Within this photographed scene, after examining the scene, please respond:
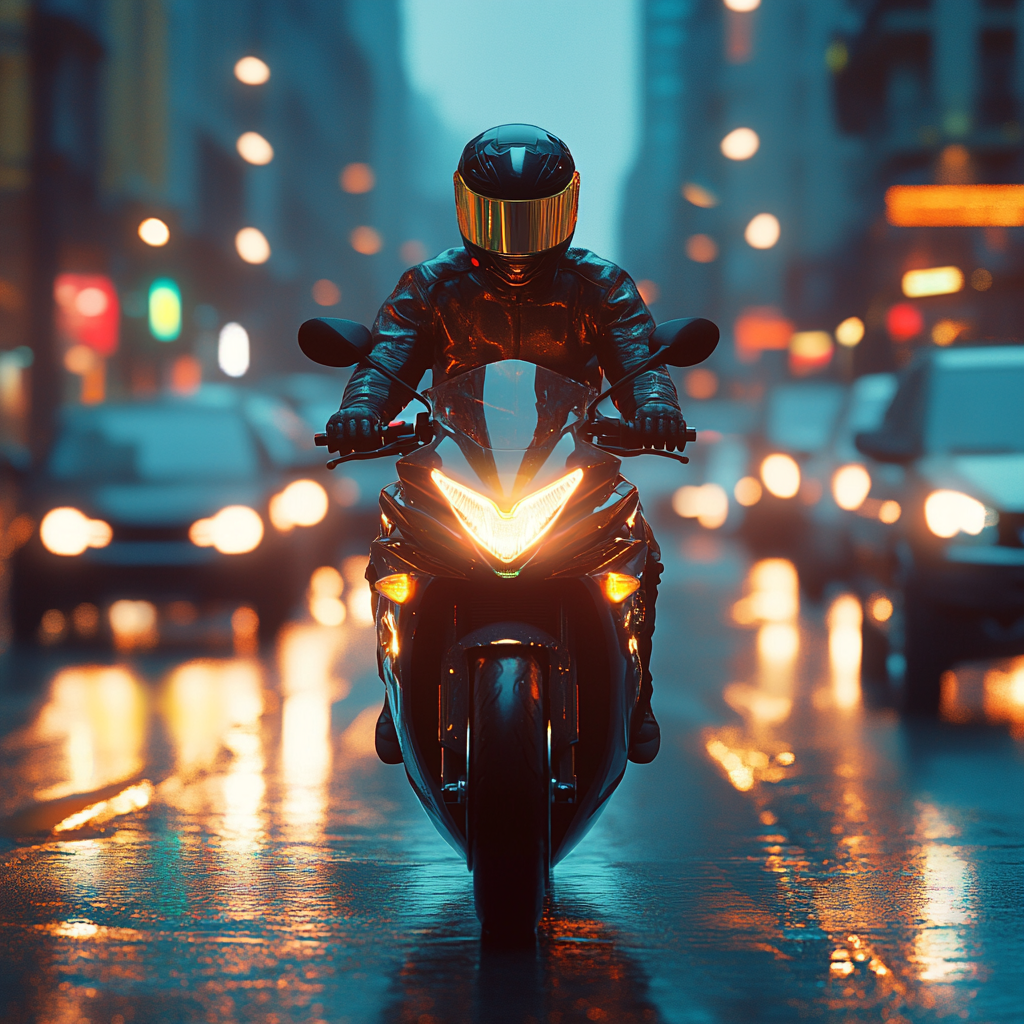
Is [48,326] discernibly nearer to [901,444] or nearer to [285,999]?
[901,444]

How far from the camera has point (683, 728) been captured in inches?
344

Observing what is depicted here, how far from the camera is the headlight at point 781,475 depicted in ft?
68.4

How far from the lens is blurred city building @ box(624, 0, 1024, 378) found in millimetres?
35750

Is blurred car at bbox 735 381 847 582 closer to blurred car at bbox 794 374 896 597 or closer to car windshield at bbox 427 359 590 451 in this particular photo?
blurred car at bbox 794 374 896 597

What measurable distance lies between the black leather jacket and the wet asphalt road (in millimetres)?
1518

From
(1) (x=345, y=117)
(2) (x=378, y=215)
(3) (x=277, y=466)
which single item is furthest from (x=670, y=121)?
(3) (x=277, y=466)

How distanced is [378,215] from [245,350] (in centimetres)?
7982

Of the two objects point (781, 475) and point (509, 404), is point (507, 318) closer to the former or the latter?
point (509, 404)

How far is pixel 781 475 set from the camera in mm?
21203

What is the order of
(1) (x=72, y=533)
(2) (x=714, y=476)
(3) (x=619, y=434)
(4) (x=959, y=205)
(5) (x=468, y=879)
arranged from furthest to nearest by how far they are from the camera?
(4) (x=959, y=205)
(2) (x=714, y=476)
(1) (x=72, y=533)
(5) (x=468, y=879)
(3) (x=619, y=434)

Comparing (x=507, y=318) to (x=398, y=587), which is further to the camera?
(x=507, y=318)

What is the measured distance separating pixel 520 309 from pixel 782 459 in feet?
52.6

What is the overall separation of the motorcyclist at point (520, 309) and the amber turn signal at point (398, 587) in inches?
15.6

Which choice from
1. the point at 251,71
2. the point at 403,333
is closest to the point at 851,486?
the point at 403,333
